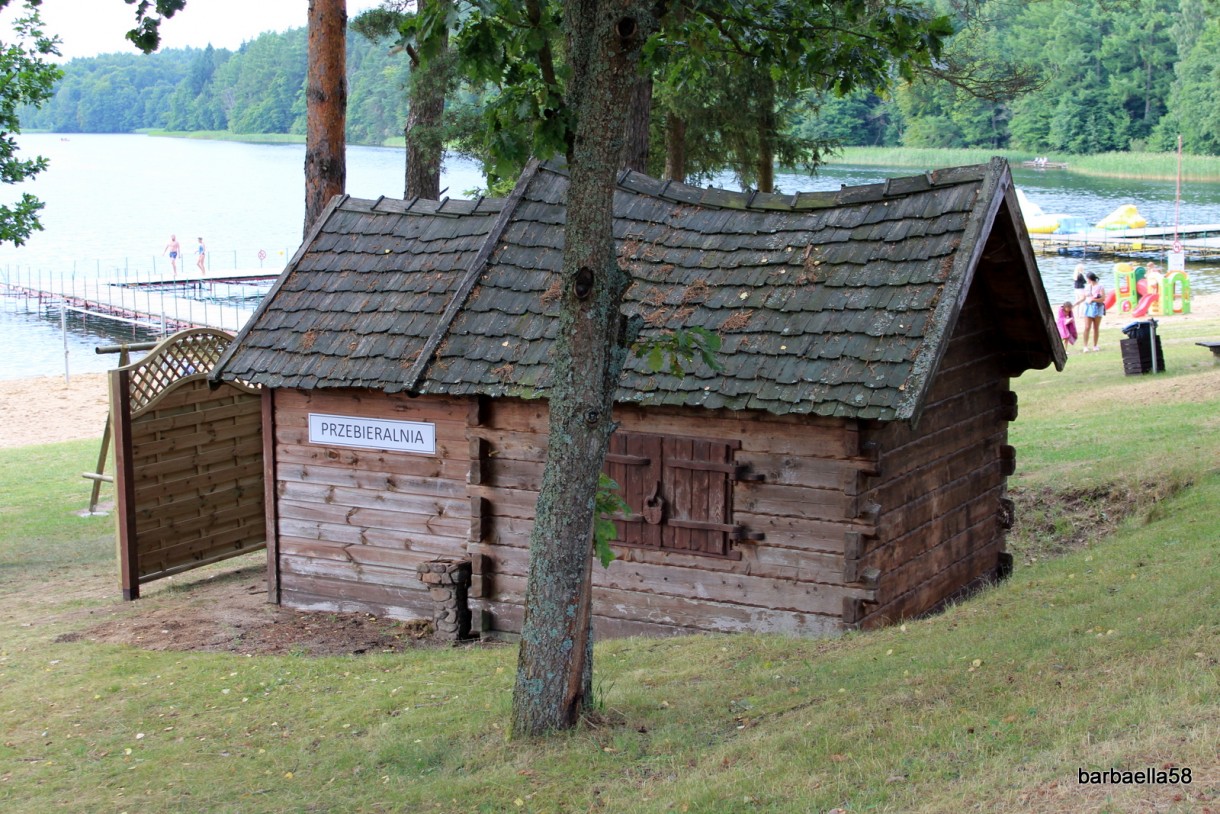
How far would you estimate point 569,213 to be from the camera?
696 centimetres

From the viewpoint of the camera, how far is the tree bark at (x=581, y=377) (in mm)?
6801

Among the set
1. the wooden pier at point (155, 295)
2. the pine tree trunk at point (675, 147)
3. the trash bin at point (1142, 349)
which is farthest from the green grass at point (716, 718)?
the wooden pier at point (155, 295)

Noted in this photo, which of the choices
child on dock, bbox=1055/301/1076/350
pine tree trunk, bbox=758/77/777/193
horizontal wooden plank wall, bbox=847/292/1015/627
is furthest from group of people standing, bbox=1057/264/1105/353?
horizontal wooden plank wall, bbox=847/292/1015/627

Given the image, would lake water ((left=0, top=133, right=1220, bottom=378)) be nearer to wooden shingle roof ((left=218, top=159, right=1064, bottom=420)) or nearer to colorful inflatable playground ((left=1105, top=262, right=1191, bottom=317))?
colorful inflatable playground ((left=1105, top=262, right=1191, bottom=317))

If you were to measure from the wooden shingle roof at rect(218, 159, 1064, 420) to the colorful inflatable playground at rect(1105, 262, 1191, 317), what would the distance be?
2696 centimetres

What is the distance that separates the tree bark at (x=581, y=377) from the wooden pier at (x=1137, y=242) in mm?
52959

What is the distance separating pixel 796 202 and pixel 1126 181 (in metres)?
89.1

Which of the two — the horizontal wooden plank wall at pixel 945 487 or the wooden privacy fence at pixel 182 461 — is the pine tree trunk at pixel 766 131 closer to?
the horizontal wooden plank wall at pixel 945 487

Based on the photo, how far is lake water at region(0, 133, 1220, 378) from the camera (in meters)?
49.9

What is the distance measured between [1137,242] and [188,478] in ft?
175

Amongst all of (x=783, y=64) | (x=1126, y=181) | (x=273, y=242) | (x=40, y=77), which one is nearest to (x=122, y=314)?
(x=273, y=242)

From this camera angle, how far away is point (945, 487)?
35.2ft

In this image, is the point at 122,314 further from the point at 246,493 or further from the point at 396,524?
the point at 396,524

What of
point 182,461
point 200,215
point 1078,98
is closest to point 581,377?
point 182,461
